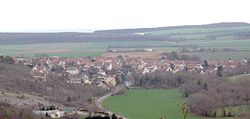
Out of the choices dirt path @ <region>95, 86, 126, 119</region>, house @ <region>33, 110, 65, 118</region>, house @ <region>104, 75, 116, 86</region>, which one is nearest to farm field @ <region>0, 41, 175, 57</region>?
house @ <region>104, 75, 116, 86</region>

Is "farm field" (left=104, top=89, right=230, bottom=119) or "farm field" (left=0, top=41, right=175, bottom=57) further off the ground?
"farm field" (left=104, top=89, right=230, bottom=119)

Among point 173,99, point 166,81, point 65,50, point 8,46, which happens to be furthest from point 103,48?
point 173,99

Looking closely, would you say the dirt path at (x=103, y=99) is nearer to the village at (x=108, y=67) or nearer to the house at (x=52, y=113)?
the village at (x=108, y=67)

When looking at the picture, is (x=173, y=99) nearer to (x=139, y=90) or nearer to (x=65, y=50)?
(x=139, y=90)

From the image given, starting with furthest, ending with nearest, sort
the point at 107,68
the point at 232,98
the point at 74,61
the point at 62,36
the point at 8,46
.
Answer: the point at 62,36
the point at 8,46
the point at 74,61
the point at 107,68
the point at 232,98

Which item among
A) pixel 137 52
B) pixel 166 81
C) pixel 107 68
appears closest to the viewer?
pixel 166 81

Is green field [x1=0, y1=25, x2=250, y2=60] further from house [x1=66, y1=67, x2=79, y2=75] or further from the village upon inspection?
house [x1=66, y1=67, x2=79, y2=75]

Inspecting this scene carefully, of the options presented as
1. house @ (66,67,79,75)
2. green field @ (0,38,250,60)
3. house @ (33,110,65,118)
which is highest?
house @ (33,110,65,118)

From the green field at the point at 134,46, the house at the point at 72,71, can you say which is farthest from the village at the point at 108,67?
the green field at the point at 134,46

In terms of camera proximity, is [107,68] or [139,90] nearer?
[139,90]
